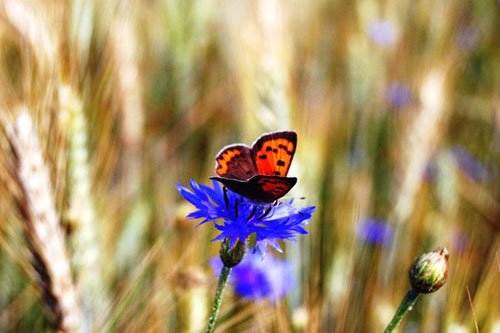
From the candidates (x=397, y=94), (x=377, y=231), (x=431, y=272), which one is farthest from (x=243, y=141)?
(x=431, y=272)

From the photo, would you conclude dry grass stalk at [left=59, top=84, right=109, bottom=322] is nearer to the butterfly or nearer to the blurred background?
the blurred background

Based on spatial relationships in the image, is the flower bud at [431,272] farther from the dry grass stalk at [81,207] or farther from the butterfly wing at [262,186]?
the dry grass stalk at [81,207]

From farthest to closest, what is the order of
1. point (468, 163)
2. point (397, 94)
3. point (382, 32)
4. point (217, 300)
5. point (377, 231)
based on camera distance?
point (382, 32), point (397, 94), point (468, 163), point (377, 231), point (217, 300)

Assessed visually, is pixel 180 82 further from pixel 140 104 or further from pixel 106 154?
pixel 106 154

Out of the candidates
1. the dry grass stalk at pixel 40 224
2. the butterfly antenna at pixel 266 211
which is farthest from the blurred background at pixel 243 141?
the butterfly antenna at pixel 266 211

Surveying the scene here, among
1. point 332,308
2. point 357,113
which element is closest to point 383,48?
point 357,113

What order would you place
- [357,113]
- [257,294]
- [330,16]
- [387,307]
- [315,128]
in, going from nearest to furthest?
[257,294] < [387,307] < [315,128] < [357,113] < [330,16]

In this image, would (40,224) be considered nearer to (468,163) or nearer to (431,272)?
(431,272)
